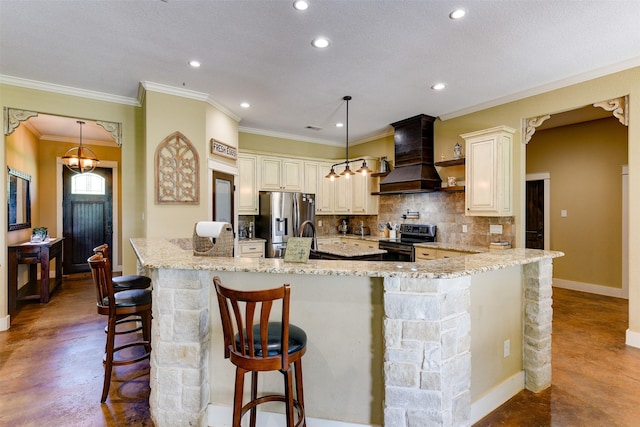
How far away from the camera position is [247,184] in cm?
553

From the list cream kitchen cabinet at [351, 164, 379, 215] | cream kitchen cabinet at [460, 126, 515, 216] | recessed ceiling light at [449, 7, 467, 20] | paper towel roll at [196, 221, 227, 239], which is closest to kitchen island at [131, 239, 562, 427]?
paper towel roll at [196, 221, 227, 239]

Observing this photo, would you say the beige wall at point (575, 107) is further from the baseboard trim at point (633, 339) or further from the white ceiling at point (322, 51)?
the white ceiling at point (322, 51)

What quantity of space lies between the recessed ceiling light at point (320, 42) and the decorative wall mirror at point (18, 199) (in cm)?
412

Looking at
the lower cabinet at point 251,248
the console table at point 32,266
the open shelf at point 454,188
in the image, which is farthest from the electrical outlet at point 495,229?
the console table at point 32,266

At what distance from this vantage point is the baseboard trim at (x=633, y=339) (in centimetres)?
325

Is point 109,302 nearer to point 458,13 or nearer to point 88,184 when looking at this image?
point 458,13

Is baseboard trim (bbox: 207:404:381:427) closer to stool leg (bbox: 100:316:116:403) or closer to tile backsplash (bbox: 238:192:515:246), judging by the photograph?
stool leg (bbox: 100:316:116:403)

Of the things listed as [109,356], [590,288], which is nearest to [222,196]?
[109,356]

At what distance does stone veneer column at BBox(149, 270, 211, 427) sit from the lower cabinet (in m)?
3.30

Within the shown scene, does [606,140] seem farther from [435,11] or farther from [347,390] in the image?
[347,390]

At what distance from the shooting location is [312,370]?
Answer: 1.96 metres

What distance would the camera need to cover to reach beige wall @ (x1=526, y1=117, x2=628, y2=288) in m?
5.12

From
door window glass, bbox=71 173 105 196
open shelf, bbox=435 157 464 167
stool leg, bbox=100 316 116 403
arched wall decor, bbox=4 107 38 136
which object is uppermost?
arched wall decor, bbox=4 107 38 136

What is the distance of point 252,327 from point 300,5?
2195 mm
